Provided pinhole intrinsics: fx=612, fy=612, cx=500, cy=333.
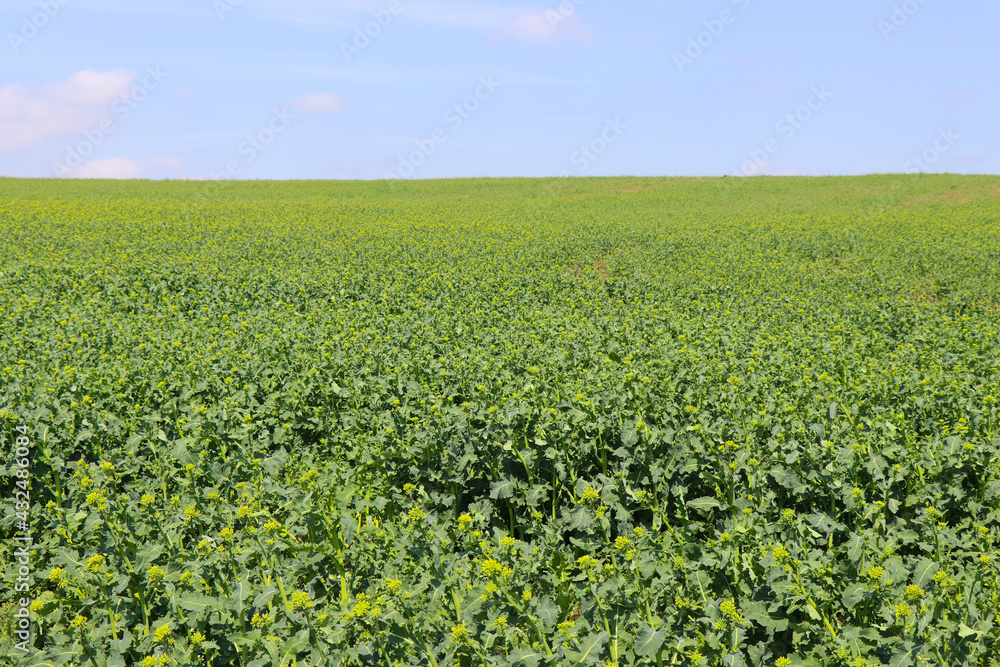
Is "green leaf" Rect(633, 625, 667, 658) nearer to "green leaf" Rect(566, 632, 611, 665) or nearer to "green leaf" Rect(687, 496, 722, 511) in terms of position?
"green leaf" Rect(566, 632, 611, 665)

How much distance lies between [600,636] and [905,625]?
1.76 metres

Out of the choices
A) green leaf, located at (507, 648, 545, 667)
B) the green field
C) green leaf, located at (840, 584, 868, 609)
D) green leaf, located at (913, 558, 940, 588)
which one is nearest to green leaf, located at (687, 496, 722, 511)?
the green field

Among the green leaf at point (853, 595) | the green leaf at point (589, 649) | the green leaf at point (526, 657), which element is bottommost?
the green leaf at point (526, 657)

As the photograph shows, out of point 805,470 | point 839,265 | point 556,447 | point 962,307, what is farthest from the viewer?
point 839,265

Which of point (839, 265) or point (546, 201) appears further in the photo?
point (546, 201)

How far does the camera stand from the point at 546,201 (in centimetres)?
4788

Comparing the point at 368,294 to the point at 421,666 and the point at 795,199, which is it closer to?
the point at 421,666

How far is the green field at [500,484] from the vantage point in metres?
3.86

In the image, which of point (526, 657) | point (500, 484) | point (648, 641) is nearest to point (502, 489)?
point (500, 484)

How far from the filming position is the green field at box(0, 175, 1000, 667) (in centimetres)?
386

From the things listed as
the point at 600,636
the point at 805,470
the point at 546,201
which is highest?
the point at 546,201

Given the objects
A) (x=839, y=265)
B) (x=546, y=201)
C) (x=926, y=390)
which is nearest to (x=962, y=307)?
(x=839, y=265)

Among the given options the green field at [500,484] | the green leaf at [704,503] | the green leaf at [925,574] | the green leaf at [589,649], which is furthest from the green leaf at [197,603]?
the green leaf at [925,574]

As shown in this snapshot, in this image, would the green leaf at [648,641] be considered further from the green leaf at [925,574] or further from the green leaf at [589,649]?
the green leaf at [925,574]
